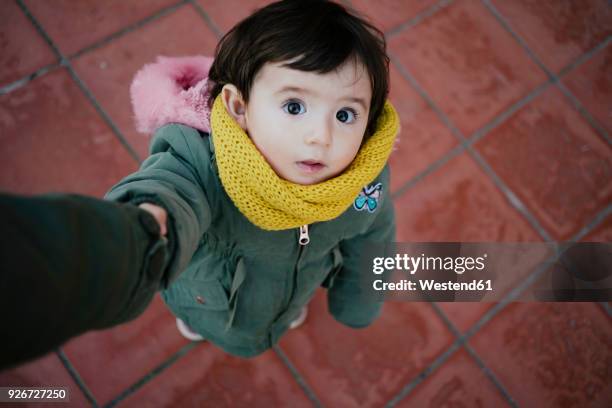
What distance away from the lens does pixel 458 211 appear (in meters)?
1.41

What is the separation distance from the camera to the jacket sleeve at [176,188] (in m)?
0.49

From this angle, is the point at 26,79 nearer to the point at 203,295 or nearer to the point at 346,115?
the point at 203,295

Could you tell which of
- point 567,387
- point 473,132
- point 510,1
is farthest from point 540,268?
point 510,1

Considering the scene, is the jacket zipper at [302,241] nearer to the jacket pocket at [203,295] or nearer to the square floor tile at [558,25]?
the jacket pocket at [203,295]

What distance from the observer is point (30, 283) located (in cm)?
31

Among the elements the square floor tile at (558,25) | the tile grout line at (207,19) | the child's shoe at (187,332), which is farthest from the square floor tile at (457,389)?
the tile grout line at (207,19)

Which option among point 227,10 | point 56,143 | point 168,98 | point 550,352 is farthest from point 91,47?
point 550,352

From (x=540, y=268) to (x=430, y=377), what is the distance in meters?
0.44

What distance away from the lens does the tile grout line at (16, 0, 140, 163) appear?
133 centimetres

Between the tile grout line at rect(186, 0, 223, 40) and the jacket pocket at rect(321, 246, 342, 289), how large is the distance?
32.5 inches

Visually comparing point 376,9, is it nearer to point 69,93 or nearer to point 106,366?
point 69,93

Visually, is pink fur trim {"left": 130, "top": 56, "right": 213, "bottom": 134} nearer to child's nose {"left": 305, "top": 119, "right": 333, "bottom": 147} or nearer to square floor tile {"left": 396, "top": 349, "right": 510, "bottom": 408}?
child's nose {"left": 305, "top": 119, "right": 333, "bottom": 147}

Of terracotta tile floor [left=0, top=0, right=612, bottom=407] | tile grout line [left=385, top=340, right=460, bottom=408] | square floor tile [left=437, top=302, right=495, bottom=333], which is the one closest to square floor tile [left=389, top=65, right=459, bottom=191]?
terracotta tile floor [left=0, top=0, right=612, bottom=407]

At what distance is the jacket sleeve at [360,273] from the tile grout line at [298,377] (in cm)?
23
